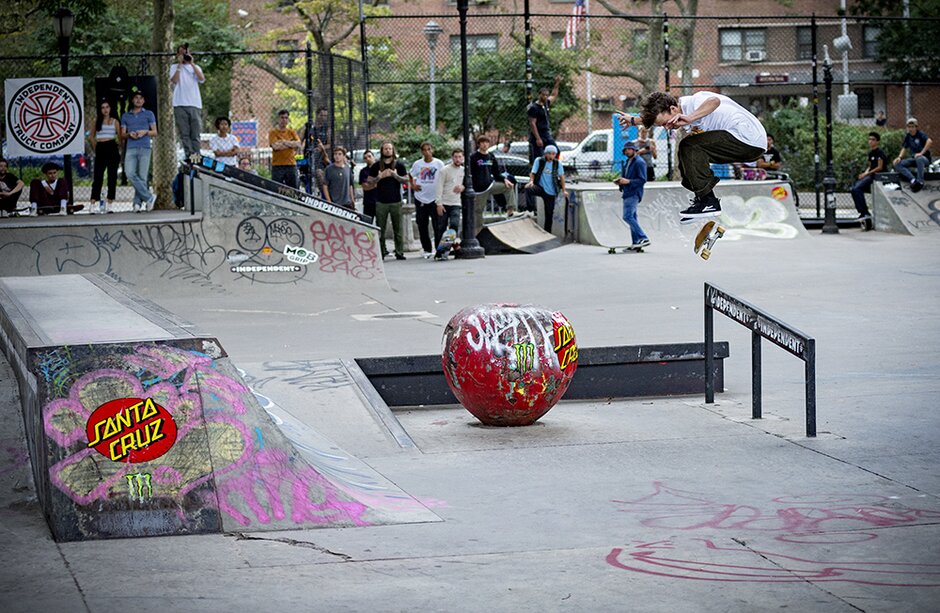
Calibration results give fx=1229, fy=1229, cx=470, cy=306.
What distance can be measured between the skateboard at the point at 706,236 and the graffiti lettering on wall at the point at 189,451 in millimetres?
5202

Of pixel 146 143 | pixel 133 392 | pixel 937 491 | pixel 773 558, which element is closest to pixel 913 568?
pixel 773 558

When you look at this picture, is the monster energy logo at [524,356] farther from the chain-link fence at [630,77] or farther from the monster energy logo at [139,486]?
the chain-link fence at [630,77]

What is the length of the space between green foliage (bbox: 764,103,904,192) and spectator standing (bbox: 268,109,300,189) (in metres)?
15.3

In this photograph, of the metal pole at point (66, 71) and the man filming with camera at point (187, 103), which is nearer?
the metal pole at point (66, 71)

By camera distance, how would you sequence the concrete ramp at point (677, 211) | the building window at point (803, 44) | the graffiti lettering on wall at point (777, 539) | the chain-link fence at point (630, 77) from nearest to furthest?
the graffiti lettering on wall at point (777, 539) < the concrete ramp at point (677, 211) < the chain-link fence at point (630, 77) < the building window at point (803, 44)

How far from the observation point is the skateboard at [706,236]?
10617mm

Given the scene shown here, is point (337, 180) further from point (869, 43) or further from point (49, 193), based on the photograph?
point (869, 43)

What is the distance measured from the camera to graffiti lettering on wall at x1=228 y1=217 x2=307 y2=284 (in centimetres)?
1736

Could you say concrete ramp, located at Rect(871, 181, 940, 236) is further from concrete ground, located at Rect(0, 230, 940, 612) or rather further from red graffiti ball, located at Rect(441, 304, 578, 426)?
red graffiti ball, located at Rect(441, 304, 578, 426)

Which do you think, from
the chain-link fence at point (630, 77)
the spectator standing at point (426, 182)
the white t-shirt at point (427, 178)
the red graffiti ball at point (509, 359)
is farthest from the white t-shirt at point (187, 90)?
the red graffiti ball at point (509, 359)

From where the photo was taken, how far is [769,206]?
967 inches

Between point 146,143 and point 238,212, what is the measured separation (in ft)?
7.71

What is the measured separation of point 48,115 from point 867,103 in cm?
4318

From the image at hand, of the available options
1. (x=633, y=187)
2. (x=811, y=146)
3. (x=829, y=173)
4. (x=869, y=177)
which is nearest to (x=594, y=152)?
(x=811, y=146)
